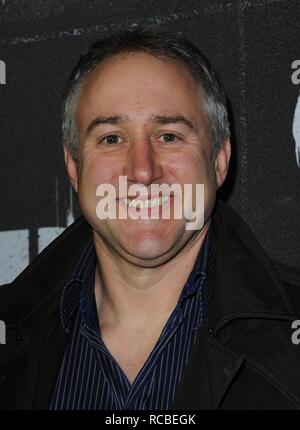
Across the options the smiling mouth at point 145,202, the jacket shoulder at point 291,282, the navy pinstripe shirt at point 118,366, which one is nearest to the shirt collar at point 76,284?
the navy pinstripe shirt at point 118,366

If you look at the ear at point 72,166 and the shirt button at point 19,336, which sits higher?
the ear at point 72,166

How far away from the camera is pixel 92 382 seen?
174cm

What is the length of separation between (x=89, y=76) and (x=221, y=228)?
0.54m

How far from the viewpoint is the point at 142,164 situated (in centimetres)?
170

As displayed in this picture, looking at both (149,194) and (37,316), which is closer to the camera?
(149,194)

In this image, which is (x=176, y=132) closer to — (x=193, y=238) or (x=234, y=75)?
(x=193, y=238)

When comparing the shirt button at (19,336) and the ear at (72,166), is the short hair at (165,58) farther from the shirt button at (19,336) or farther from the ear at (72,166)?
the shirt button at (19,336)

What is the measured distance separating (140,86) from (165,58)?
0.38 ft

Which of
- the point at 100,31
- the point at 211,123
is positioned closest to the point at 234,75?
the point at 211,123

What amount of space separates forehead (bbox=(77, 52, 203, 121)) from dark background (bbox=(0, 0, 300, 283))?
13.0 inches

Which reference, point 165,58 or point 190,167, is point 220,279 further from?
point 165,58

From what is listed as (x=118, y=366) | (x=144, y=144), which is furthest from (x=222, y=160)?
(x=118, y=366)

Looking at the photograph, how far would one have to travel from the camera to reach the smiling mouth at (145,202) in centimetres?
177

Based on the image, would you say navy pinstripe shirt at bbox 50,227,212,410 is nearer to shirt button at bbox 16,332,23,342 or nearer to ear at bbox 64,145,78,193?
shirt button at bbox 16,332,23,342
